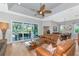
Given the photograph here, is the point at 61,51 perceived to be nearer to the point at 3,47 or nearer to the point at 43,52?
the point at 43,52

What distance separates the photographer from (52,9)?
2645 mm

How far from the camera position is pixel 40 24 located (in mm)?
2723

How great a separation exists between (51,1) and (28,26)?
33.1 inches

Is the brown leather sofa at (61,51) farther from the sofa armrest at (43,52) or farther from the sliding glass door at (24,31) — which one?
the sliding glass door at (24,31)

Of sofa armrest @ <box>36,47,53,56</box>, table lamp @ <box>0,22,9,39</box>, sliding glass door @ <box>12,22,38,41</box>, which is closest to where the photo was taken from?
sofa armrest @ <box>36,47,53,56</box>

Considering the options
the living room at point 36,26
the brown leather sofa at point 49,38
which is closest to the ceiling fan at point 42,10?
the living room at point 36,26

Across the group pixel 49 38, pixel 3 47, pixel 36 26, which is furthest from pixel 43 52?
pixel 3 47

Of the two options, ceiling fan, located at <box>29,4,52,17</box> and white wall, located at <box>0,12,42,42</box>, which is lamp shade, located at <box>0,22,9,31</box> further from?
ceiling fan, located at <box>29,4,52,17</box>

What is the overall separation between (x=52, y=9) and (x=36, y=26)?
0.59 meters

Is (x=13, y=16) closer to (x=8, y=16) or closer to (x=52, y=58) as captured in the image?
(x=8, y=16)

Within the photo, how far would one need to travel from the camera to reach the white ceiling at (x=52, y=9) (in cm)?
254

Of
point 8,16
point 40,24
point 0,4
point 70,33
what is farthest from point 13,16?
point 70,33

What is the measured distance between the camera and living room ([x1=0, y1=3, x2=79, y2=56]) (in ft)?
8.32

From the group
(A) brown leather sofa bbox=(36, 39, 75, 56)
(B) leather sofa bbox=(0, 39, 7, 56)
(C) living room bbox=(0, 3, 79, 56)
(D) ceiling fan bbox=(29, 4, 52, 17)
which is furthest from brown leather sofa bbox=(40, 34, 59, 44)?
(B) leather sofa bbox=(0, 39, 7, 56)
